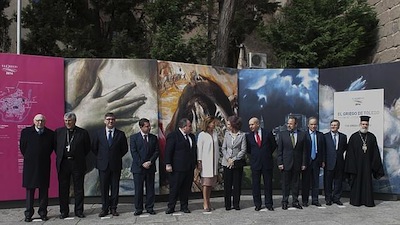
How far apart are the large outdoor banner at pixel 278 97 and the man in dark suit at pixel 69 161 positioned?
4.01m

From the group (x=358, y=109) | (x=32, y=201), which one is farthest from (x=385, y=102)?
(x=32, y=201)

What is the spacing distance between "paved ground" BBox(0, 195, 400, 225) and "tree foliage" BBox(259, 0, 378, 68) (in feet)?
21.6

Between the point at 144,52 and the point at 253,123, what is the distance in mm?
8954

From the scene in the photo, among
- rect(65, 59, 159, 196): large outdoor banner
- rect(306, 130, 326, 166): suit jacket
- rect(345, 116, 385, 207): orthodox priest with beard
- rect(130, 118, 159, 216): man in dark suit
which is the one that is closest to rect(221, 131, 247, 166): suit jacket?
rect(130, 118, 159, 216): man in dark suit

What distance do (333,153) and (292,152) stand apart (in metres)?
1.04

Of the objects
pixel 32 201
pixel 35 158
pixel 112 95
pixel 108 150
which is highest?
pixel 112 95

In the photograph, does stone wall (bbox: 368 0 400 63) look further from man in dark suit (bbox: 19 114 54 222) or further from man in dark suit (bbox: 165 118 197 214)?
man in dark suit (bbox: 19 114 54 222)

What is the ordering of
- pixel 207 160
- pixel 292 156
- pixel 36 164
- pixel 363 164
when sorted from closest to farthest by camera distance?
pixel 36 164
pixel 207 160
pixel 292 156
pixel 363 164

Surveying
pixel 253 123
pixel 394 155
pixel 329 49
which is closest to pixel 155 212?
pixel 253 123

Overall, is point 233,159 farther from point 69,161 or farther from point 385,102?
point 385,102

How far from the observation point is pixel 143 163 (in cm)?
805

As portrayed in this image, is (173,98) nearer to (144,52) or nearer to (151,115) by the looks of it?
(151,115)

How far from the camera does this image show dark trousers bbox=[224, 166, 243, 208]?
27.8ft

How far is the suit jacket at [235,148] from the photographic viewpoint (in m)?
8.40
